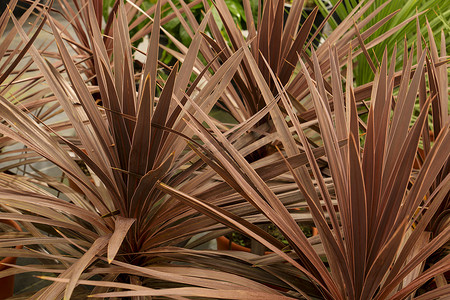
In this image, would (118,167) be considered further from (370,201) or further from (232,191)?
(370,201)

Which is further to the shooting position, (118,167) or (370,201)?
(118,167)

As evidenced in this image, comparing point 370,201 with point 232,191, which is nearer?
point 370,201

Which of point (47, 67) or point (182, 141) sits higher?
point (47, 67)

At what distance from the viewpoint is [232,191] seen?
731 mm

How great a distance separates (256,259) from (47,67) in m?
0.42

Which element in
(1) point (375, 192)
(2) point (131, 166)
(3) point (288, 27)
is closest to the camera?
(1) point (375, 192)

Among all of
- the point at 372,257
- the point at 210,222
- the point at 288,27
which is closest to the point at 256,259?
the point at 210,222

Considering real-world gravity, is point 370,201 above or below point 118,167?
below

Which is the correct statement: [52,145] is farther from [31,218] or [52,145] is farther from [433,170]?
[433,170]

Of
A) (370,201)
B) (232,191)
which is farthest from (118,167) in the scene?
(370,201)

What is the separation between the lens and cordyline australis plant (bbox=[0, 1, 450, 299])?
22.1 inches

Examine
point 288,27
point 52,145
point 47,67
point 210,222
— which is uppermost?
point 288,27

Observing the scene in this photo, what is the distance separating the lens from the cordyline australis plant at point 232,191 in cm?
56

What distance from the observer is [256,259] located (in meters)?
0.71
